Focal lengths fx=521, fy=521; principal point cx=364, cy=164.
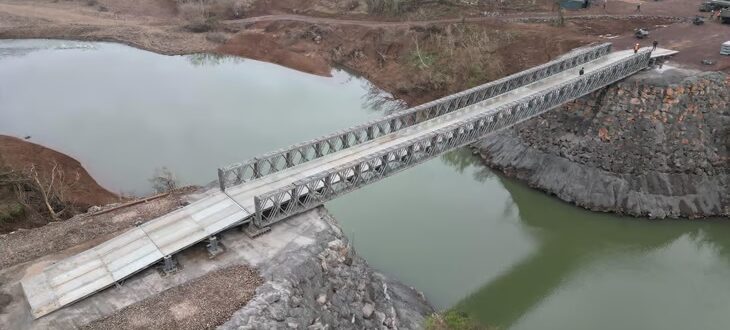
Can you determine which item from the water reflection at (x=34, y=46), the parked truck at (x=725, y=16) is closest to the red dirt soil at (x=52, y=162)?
the water reflection at (x=34, y=46)

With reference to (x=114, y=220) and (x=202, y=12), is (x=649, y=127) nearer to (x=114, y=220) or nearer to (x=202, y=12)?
(x=114, y=220)

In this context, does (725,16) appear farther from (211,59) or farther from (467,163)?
(211,59)

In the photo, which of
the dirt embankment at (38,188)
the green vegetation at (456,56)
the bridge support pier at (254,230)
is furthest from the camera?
the green vegetation at (456,56)

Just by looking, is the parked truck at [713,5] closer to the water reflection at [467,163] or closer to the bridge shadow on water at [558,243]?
the bridge shadow on water at [558,243]

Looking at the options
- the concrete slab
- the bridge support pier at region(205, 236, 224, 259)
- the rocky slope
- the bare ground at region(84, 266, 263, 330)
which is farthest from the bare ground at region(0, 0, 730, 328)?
the rocky slope

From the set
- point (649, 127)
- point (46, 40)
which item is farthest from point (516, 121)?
point (46, 40)

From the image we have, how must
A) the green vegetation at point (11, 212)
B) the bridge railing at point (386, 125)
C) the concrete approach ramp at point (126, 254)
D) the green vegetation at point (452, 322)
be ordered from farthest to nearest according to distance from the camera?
the green vegetation at point (11, 212) → the bridge railing at point (386, 125) → the green vegetation at point (452, 322) → the concrete approach ramp at point (126, 254)
